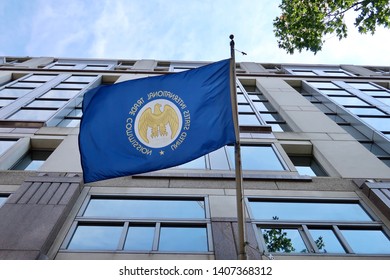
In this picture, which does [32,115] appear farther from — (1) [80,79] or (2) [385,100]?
(2) [385,100]

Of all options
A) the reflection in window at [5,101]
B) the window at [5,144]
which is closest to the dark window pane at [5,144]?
the window at [5,144]

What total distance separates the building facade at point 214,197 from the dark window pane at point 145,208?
0.09 feet

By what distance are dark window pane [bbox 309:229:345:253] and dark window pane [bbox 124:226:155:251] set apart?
13.1 feet

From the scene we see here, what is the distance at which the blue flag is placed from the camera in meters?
6.00

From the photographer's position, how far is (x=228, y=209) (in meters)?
8.23

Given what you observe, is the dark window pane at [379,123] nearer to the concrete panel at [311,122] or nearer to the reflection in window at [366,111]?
the reflection in window at [366,111]

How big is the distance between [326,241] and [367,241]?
1.02m

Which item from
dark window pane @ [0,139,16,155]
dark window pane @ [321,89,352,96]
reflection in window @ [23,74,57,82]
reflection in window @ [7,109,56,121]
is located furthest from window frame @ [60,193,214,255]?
reflection in window @ [23,74,57,82]

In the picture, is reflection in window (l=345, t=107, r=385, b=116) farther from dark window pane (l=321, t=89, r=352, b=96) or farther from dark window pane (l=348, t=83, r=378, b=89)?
dark window pane (l=348, t=83, r=378, b=89)

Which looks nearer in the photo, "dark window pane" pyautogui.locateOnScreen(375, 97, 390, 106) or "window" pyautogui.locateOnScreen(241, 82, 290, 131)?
"window" pyautogui.locateOnScreen(241, 82, 290, 131)

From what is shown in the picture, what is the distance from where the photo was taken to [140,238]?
7297 millimetres
